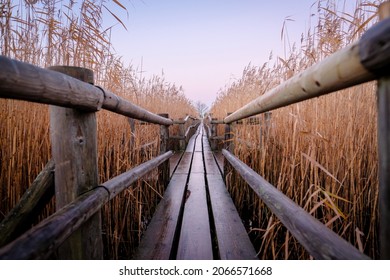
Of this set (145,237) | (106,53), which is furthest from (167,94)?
(145,237)

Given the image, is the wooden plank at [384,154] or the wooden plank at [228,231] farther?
the wooden plank at [228,231]

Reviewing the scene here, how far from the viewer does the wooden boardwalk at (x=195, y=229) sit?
3.91 ft

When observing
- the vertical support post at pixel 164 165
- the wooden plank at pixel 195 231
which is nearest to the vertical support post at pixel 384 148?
the wooden plank at pixel 195 231

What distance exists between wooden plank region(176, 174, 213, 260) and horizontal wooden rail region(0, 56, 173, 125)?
2.93ft

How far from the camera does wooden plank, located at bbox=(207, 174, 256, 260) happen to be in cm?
116

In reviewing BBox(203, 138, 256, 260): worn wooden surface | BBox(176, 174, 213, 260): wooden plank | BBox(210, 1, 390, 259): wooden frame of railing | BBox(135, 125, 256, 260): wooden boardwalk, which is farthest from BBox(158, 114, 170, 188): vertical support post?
BBox(210, 1, 390, 259): wooden frame of railing

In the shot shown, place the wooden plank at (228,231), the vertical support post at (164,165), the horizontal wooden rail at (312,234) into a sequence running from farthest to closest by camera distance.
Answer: the vertical support post at (164,165) → the wooden plank at (228,231) → the horizontal wooden rail at (312,234)

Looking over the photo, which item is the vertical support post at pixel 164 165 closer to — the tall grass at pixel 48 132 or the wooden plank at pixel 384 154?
the tall grass at pixel 48 132

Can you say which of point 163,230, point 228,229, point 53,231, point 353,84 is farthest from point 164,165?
point 353,84
